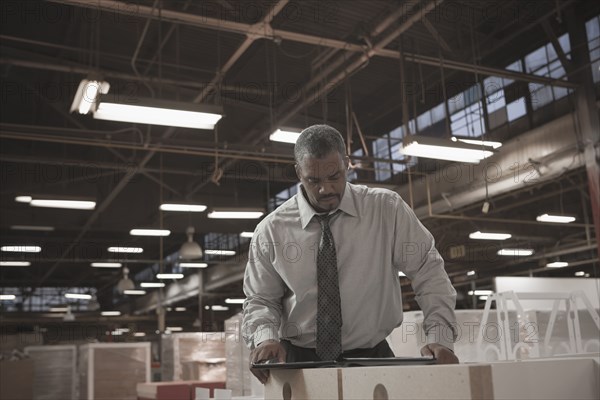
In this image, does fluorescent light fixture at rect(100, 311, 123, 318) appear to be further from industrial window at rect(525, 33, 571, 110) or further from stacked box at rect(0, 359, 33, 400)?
industrial window at rect(525, 33, 571, 110)

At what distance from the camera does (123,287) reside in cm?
1380

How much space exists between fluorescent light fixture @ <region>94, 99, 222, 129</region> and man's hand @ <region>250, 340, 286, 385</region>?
4345mm

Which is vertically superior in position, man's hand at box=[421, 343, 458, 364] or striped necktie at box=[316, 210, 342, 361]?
striped necktie at box=[316, 210, 342, 361]

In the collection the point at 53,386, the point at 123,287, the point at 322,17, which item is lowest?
the point at 53,386

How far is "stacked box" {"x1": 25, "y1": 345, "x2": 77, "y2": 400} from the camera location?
7766 mm

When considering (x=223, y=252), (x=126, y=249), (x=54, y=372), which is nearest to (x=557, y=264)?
(x=223, y=252)

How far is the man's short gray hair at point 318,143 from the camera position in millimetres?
2176

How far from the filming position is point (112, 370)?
24.9ft

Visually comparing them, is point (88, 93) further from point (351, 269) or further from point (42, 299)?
point (42, 299)

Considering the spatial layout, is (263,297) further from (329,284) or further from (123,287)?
(123,287)

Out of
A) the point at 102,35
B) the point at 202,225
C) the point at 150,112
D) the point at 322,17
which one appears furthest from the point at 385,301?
the point at 202,225

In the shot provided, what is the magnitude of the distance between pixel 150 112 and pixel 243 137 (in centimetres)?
597

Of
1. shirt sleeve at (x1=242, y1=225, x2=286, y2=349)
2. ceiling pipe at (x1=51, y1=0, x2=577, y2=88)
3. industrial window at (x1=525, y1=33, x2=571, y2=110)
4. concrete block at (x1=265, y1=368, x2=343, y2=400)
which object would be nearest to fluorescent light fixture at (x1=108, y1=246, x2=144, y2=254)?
ceiling pipe at (x1=51, y1=0, x2=577, y2=88)

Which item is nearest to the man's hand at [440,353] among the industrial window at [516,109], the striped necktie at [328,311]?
→ the striped necktie at [328,311]
